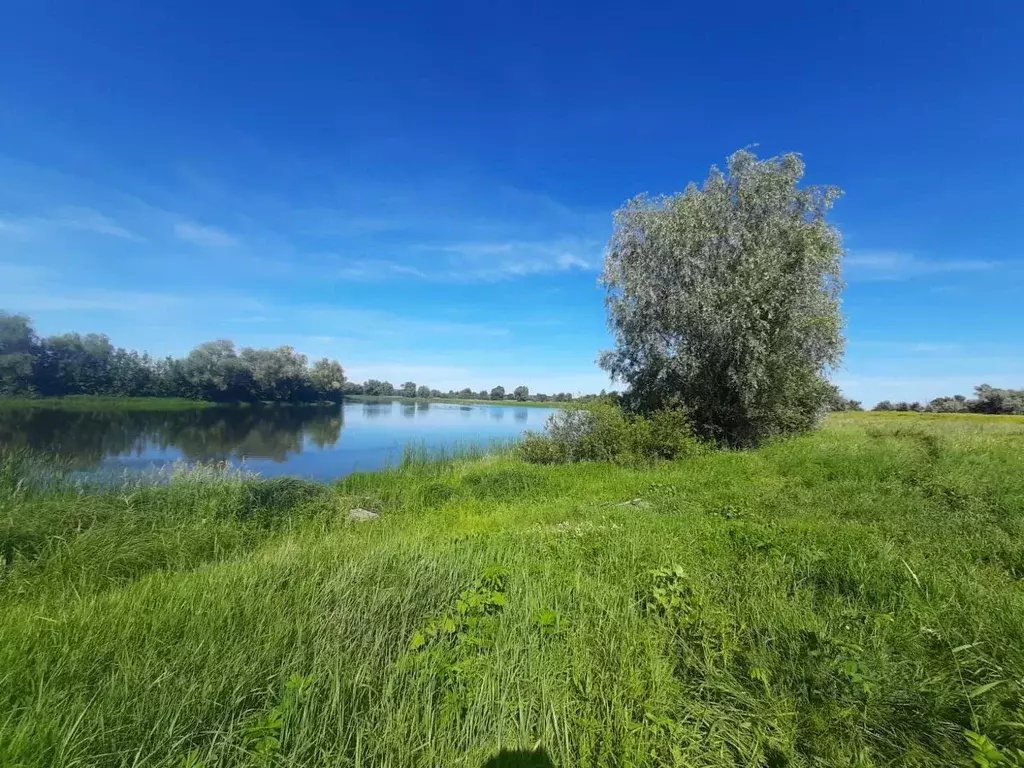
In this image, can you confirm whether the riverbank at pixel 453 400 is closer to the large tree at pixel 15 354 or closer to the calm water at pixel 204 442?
the large tree at pixel 15 354

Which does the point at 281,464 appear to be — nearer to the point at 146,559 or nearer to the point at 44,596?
the point at 146,559

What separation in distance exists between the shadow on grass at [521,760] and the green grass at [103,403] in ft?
142

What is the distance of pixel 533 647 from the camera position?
301 cm

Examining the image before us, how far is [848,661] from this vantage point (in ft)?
8.89

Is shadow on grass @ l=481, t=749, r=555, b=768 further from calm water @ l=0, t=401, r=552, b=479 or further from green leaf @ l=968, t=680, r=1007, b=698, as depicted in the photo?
calm water @ l=0, t=401, r=552, b=479

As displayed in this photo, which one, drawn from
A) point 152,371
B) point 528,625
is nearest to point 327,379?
point 152,371

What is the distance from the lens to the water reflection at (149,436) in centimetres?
1883

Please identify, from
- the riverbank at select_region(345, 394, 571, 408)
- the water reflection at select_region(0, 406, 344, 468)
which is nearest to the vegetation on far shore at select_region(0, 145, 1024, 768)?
the water reflection at select_region(0, 406, 344, 468)

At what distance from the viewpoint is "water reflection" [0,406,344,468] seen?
18.8 metres

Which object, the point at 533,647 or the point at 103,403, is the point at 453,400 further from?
the point at 533,647

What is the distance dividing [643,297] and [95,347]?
53999 millimetres

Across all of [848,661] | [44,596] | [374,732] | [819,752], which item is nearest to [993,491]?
[848,661]

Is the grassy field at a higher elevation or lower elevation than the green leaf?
lower

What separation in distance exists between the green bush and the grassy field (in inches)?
307
